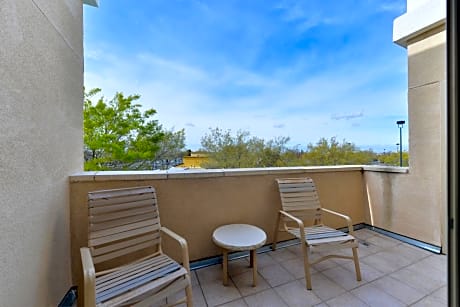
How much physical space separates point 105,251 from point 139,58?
4.18m

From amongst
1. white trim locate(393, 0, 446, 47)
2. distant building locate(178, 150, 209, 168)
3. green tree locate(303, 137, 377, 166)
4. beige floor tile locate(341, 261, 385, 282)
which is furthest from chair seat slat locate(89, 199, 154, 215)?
green tree locate(303, 137, 377, 166)

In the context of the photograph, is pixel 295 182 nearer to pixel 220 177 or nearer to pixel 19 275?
pixel 220 177

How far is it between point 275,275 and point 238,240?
61 cm

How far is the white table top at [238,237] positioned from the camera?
76.5 inches

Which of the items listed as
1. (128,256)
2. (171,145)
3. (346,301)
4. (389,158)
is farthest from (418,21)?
(171,145)

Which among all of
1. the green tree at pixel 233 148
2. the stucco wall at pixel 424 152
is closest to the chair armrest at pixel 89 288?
the stucco wall at pixel 424 152

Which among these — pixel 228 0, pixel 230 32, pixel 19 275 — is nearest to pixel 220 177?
pixel 19 275

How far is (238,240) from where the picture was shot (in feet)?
6.72

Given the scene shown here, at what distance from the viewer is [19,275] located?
46.6 inches

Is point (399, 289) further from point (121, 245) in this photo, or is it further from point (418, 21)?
point (418, 21)

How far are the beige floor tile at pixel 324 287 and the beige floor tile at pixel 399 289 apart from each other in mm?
388

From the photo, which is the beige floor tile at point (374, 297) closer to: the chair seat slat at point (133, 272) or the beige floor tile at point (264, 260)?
the beige floor tile at point (264, 260)

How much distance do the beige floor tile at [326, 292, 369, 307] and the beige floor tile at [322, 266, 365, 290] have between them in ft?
0.44

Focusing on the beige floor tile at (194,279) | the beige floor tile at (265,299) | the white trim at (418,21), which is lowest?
the beige floor tile at (265,299)
